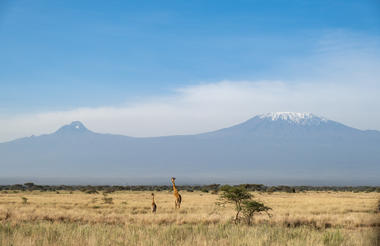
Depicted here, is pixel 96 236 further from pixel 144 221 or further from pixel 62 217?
pixel 62 217

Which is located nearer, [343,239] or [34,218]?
[343,239]

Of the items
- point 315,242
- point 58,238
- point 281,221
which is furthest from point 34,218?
point 315,242

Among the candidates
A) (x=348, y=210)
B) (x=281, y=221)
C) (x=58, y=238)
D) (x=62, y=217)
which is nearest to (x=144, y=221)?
(x=62, y=217)

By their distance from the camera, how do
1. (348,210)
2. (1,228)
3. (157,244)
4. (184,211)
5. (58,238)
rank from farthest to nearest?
(348,210) → (184,211) → (1,228) → (58,238) → (157,244)

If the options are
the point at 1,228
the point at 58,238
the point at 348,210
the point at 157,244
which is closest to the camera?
the point at 157,244

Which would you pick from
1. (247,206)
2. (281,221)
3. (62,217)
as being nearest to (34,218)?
(62,217)

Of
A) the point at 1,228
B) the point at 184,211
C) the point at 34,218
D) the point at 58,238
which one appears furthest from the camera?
the point at 184,211

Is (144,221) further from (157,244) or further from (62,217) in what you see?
(157,244)

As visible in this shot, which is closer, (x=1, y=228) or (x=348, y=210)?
(x=1, y=228)

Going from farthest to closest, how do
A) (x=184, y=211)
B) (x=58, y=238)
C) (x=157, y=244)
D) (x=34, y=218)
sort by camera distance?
1. (x=184, y=211)
2. (x=34, y=218)
3. (x=58, y=238)
4. (x=157, y=244)

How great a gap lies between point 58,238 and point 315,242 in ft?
25.2

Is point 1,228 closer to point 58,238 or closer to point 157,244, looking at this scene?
point 58,238

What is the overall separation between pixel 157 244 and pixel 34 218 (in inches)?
444

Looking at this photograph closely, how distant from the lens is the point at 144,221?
21.5 m
